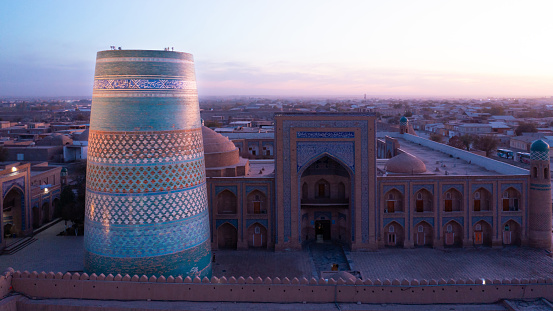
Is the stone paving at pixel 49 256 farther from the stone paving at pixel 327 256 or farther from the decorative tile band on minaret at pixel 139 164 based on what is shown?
the stone paving at pixel 327 256

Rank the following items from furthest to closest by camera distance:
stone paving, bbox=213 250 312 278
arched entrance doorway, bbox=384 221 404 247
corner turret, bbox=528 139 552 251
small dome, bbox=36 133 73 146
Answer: small dome, bbox=36 133 73 146 → arched entrance doorway, bbox=384 221 404 247 → corner turret, bbox=528 139 552 251 → stone paving, bbox=213 250 312 278

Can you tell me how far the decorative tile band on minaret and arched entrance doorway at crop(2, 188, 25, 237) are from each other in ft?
41.5

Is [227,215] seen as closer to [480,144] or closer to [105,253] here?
[105,253]

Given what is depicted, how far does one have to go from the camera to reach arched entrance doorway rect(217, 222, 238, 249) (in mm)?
19406

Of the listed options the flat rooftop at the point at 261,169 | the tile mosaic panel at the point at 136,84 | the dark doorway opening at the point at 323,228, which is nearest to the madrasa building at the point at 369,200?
the dark doorway opening at the point at 323,228

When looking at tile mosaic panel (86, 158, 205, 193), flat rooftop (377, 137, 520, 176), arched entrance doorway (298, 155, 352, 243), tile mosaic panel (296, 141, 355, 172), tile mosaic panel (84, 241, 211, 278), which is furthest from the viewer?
flat rooftop (377, 137, 520, 176)

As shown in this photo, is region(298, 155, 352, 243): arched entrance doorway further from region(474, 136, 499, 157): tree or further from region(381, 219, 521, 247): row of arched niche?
region(474, 136, 499, 157): tree

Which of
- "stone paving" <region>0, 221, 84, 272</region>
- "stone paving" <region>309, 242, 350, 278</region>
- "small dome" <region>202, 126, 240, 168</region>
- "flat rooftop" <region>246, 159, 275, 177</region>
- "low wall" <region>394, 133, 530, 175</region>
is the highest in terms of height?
"small dome" <region>202, 126, 240, 168</region>

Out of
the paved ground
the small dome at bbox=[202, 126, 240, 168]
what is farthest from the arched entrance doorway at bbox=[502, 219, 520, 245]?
the small dome at bbox=[202, 126, 240, 168]

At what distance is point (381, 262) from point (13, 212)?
17633 millimetres

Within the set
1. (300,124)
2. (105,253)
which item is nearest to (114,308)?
(105,253)

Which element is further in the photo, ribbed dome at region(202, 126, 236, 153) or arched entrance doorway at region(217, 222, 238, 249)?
ribbed dome at region(202, 126, 236, 153)

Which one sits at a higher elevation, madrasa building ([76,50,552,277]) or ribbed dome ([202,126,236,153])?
ribbed dome ([202,126,236,153])

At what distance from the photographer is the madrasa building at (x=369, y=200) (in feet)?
61.3
